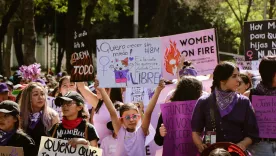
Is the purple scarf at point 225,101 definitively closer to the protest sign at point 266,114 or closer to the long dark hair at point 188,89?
the protest sign at point 266,114

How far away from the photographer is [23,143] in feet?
19.0

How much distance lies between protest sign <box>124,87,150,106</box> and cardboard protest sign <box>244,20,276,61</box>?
2.09 meters

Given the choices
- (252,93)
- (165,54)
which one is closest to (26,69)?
(165,54)

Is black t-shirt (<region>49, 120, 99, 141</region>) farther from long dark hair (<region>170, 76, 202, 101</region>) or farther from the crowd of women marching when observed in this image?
long dark hair (<region>170, 76, 202, 101</region>)

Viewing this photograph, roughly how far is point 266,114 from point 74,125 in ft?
5.89

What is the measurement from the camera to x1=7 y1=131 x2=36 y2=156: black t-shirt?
5773 millimetres

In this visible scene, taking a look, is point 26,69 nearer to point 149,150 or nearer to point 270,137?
point 149,150

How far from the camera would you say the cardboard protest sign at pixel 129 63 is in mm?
7406

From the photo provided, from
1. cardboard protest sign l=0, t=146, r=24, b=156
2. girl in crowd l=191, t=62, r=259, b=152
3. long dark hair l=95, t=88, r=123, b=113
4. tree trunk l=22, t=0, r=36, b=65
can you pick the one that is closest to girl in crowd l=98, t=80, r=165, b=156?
girl in crowd l=191, t=62, r=259, b=152

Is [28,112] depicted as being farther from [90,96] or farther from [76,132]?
[90,96]

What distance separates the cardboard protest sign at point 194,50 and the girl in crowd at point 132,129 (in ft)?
5.70

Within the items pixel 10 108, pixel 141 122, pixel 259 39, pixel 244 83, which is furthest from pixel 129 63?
pixel 259 39

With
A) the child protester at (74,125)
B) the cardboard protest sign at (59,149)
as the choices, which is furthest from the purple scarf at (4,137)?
the child protester at (74,125)

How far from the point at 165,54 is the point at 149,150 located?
5.51ft
